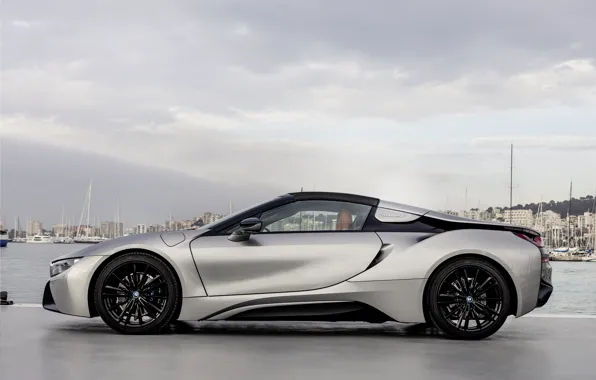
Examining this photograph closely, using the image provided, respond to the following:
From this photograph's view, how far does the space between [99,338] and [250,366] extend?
1.95 m

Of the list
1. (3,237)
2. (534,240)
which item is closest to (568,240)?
(3,237)

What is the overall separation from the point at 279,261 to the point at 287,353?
46.4 inches

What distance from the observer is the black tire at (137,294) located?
7.53 meters

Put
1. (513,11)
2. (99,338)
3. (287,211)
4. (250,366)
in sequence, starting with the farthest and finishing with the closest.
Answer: (513,11)
(287,211)
(99,338)
(250,366)

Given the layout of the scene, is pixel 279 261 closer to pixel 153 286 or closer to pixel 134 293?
pixel 153 286

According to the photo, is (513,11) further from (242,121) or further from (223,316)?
(223,316)

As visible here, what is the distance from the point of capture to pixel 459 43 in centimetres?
11069

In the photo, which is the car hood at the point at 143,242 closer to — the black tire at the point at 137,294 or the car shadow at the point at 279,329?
the black tire at the point at 137,294

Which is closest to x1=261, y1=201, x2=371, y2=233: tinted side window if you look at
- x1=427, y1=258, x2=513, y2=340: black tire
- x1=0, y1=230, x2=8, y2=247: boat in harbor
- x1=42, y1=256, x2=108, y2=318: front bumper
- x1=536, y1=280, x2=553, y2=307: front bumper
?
x1=427, y1=258, x2=513, y2=340: black tire

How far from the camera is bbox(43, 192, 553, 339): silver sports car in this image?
7.50 meters

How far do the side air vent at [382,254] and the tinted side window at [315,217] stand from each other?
30 cm

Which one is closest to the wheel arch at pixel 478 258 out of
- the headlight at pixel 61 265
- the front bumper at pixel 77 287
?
the front bumper at pixel 77 287

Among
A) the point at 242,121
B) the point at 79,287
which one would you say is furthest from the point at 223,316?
the point at 242,121

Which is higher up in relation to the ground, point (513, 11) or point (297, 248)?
point (513, 11)
